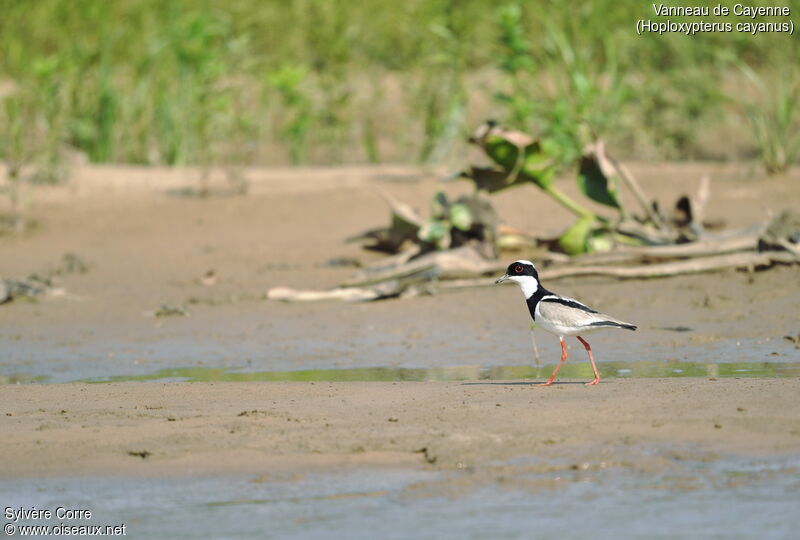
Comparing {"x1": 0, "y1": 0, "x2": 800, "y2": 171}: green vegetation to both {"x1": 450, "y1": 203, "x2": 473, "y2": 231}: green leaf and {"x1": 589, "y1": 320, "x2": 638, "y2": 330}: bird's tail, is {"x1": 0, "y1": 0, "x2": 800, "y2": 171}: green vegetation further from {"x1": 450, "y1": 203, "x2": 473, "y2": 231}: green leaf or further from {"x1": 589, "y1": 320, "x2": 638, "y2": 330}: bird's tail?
{"x1": 589, "y1": 320, "x2": 638, "y2": 330}: bird's tail

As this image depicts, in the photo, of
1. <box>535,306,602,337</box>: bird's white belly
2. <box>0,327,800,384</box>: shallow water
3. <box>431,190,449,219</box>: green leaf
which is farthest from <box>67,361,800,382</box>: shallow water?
<box>431,190,449,219</box>: green leaf

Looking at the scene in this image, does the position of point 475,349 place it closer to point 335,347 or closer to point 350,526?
point 335,347

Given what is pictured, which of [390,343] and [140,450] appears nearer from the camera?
[140,450]

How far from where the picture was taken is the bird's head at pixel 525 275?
670 centimetres

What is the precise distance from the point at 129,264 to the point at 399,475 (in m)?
7.48

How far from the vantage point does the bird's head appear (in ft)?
22.0

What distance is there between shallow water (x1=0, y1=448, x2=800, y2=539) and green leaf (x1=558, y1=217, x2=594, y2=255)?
4.95 metres

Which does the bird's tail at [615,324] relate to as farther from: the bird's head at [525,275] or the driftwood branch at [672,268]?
the driftwood branch at [672,268]

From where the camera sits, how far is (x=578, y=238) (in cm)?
979

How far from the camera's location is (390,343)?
8.20 metres

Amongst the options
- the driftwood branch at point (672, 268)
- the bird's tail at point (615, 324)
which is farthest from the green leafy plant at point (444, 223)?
the bird's tail at point (615, 324)

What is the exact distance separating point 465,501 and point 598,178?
19.1 feet

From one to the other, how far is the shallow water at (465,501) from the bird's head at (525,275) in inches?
73.9

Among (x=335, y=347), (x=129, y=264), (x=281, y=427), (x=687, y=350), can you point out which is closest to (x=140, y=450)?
(x=281, y=427)
